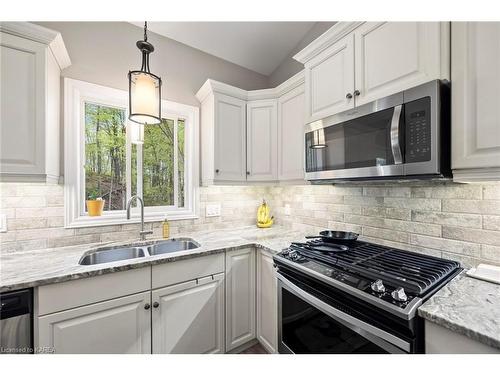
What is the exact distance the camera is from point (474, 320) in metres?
0.76

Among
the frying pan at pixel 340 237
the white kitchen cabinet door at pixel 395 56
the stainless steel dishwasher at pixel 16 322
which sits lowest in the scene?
the stainless steel dishwasher at pixel 16 322

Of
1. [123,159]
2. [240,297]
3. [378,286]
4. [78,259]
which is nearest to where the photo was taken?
[378,286]

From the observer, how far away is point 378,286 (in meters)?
0.96

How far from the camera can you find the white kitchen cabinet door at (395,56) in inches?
41.0

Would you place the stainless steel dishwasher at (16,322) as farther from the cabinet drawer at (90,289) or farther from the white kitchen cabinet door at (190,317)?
the white kitchen cabinet door at (190,317)

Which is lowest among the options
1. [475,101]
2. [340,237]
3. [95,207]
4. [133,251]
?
[133,251]

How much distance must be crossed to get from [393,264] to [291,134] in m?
1.25

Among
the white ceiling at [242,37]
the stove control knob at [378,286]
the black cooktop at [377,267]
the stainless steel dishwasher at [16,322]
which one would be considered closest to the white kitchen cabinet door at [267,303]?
the black cooktop at [377,267]

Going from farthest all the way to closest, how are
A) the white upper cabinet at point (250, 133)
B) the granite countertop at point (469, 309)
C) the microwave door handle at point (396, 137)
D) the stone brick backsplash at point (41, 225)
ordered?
the white upper cabinet at point (250, 133)
the stone brick backsplash at point (41, 225)
the microwave door handle at point (396, 137)
the granite countertop at point (469, 309)

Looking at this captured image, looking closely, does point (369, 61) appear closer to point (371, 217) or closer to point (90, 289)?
point (371, 217)

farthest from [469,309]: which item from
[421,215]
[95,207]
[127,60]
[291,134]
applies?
[127,60]

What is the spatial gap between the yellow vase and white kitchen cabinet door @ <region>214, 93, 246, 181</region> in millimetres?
933

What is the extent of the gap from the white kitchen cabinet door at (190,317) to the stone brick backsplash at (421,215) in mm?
1091
